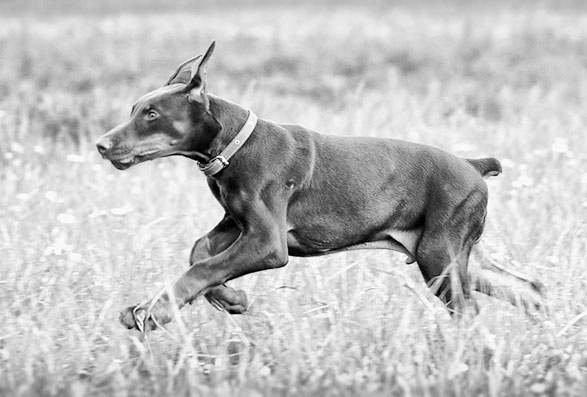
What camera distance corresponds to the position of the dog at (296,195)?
14.6 ft

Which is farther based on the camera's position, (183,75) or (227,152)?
(183,75)

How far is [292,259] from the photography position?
5930 millimetres

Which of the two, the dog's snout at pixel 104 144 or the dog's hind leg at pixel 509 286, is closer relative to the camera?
the dog's snout at pixel 104 144

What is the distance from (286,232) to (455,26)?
1450 cm

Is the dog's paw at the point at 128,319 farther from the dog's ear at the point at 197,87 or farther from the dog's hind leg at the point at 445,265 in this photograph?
the dog's hind leg at the point at 445,265

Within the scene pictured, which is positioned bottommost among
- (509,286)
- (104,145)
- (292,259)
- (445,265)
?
(292,259)

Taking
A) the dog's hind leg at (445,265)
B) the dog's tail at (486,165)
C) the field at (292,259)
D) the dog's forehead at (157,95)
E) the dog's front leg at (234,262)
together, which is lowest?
the field at (292,259)

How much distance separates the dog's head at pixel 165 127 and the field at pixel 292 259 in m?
0.76

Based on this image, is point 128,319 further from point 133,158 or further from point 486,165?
point 486,165

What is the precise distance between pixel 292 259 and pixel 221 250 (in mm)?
1149

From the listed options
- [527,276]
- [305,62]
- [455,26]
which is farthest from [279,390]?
[455,26]

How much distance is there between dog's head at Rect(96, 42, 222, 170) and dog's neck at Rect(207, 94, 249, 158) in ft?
0.07

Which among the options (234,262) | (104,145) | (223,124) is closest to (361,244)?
(234,262)

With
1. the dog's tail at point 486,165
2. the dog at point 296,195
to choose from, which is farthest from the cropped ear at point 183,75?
the dog's tail at point 486,165
